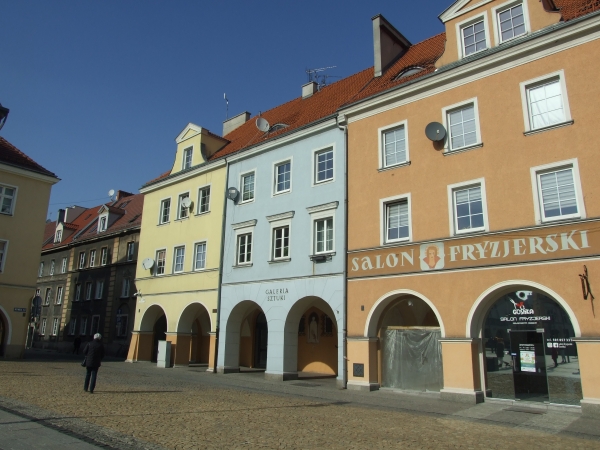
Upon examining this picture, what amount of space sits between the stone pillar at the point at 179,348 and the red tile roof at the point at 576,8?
2110cm

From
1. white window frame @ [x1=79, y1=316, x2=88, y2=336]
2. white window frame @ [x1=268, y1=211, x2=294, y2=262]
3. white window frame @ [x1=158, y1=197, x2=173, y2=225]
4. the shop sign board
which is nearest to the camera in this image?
the shop sign board

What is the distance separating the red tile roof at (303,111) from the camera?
75.5 feet

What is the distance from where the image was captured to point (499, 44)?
1625 cm

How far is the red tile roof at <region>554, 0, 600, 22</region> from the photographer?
15.0m

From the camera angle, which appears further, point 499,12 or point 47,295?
point 47,295

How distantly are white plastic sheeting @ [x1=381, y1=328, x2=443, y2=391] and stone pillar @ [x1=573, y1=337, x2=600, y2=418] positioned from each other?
4.18 meters

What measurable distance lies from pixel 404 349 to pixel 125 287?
23042 millimetres

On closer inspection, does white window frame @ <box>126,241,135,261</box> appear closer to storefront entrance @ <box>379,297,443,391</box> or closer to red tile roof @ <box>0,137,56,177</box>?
red tile roof @ <box>0,137,56,177</box>

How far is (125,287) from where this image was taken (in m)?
34.2

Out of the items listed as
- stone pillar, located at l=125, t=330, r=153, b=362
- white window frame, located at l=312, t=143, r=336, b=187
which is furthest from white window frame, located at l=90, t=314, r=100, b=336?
white window frame, located at l=312, t=143, r=336, b=187

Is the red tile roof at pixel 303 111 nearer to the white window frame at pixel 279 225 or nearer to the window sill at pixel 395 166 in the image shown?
the white window frame at pixel 279 225

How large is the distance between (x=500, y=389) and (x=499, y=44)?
10673 millimetres

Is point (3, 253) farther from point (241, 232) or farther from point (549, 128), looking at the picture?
point (549, 128)

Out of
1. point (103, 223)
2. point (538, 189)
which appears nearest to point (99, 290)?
point (103, 223)
